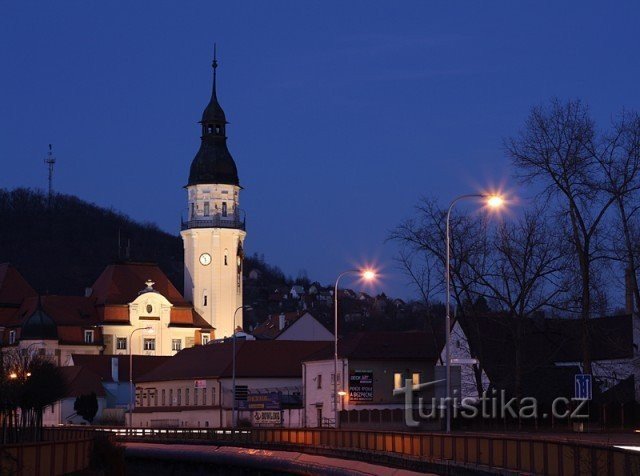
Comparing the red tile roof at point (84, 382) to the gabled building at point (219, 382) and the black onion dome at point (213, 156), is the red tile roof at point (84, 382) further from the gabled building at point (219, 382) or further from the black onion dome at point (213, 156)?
the black onion dome at point (213, 156)

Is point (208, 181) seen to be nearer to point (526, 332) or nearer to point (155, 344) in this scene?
point (155, 344)

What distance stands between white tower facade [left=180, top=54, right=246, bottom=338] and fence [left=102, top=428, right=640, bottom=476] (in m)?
88.5

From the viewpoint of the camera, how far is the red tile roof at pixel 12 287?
17075cm

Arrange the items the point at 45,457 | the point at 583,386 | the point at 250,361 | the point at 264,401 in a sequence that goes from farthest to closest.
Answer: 1. the point at 250,361
2. the point at 264,401
3. the point at 583,386
4. the point at 45,457

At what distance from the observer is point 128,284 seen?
170 metres

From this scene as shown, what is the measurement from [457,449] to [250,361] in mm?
66754

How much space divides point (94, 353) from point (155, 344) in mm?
7202

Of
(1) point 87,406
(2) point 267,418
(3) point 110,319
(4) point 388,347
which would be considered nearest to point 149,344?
(3) point 110,319

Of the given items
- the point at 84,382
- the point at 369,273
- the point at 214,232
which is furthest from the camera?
the point at 214,232

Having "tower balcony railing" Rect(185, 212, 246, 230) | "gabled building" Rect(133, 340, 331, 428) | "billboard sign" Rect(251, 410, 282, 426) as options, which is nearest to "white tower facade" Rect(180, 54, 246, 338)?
"tower balcony railing" Rect(185, 212, 246, 230)

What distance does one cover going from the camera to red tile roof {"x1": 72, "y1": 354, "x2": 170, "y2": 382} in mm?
137125

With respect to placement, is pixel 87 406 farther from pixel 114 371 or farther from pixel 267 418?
pixel 267 418

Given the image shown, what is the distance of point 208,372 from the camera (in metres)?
112

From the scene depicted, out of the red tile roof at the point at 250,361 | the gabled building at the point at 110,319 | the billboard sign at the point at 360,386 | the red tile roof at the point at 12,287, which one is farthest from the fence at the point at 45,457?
the red tile roof at the point at 12,287
